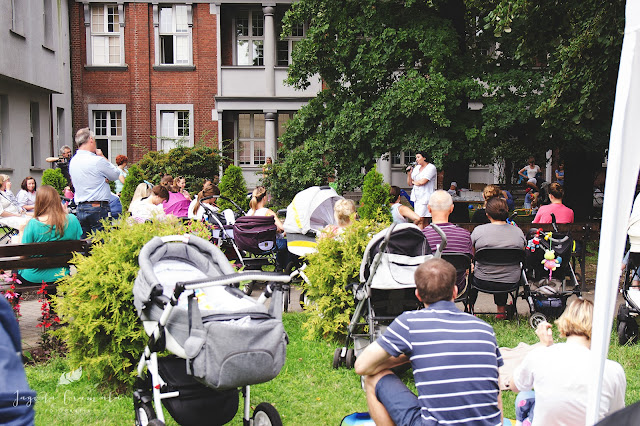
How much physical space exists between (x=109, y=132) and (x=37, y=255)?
2199 cm

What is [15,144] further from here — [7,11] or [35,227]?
[35,227]

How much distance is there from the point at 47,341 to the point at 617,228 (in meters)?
5.94

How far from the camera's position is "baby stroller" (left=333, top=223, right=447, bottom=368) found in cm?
582

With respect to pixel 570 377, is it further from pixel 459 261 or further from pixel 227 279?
pixel 459 261

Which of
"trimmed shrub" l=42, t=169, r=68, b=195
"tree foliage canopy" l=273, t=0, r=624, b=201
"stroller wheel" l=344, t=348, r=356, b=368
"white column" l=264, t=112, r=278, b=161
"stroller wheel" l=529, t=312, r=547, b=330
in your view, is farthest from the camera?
"white column" l=264, t=112, r=278, b=161

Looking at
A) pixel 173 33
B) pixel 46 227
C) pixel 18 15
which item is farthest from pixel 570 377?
pixel 173 33

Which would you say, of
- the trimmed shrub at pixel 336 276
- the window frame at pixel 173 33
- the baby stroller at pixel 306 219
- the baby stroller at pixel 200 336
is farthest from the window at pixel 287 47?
the baby stroller at pixel 200 336

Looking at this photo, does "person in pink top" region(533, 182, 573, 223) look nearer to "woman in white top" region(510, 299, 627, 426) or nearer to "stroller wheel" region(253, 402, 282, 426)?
"woman in white top" region(510, 299, 627, 426)

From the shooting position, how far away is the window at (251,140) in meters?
28.8

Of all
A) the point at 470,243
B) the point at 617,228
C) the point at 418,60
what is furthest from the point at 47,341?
the point at 418,60

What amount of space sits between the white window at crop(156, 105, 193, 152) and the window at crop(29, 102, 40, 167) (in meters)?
5.00

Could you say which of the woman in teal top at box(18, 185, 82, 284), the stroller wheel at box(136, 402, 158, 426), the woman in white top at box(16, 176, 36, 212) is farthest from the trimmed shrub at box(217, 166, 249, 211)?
the stroller wheel at box(136, 402, 158, 426)

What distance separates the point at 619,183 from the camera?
10.1 ft

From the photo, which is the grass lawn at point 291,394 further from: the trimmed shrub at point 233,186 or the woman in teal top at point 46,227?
the trimmed shrub at point 233,186
